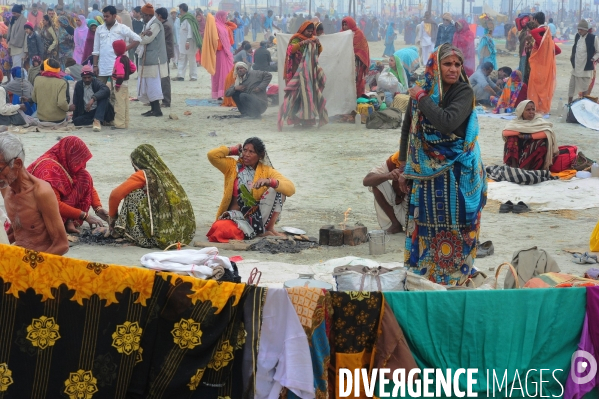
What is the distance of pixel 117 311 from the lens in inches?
136

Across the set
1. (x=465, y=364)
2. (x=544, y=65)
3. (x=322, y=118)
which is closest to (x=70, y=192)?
(x=465, y=364)

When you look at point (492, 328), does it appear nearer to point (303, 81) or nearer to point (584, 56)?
point (303, 81)

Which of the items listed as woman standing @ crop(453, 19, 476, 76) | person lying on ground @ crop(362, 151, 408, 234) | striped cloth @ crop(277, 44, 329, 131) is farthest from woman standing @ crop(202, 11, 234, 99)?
person lying on ground @ crop(362, 151, 408, 234)

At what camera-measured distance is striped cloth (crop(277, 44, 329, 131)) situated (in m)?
13.0

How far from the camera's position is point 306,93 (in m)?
13.2

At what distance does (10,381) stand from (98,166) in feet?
22.8

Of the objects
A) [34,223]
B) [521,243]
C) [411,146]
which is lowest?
[521,243]

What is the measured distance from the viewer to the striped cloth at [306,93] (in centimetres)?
1301

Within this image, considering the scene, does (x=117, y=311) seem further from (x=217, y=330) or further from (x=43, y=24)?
(x=43, y=24)

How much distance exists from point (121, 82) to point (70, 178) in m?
5.62

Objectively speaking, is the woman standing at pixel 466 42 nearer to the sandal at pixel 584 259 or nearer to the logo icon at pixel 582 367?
the sandal at pixel 584 259

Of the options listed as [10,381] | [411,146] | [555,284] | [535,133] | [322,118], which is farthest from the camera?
[322,118]

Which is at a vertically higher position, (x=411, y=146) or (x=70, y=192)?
(x=411, y=146)

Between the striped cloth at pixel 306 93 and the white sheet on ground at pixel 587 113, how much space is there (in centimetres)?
406
